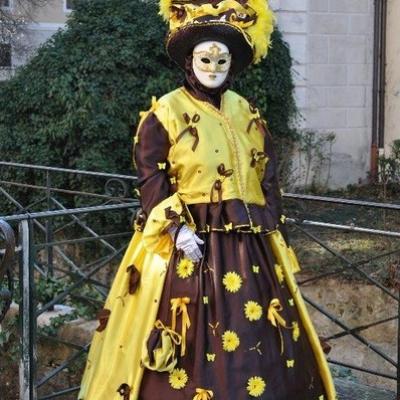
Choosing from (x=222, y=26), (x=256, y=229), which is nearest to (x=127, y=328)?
(x=256, y=229)

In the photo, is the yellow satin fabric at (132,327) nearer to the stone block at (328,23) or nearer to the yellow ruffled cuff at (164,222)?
the yellow ruffled cuff at (164,222)

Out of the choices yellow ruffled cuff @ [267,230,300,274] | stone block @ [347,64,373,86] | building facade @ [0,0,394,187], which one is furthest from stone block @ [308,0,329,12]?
yellow ruffled cuff @ [267,230,300,274]

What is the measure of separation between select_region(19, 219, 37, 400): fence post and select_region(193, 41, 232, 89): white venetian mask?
2.72ft

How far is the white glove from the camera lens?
2.72 meters

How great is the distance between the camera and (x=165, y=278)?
9.21 ft

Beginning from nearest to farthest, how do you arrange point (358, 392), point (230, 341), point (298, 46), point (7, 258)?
point (7, 258), point (230, 341), point (358, 392), point (298, 46)

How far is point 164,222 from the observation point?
275 centimetres

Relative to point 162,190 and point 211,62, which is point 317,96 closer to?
point 211,62

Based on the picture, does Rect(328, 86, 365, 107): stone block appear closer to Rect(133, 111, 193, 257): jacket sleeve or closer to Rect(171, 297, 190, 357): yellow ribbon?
Rect(133, 111, 193, 257): jacket sleeve

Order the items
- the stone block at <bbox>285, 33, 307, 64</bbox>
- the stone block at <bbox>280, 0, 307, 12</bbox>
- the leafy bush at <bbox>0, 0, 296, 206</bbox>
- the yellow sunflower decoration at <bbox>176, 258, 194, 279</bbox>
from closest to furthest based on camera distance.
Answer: the yellow sunflower decoration at <bbox>176, 258, 194, 279</bbox>
the leafy bush at <bbox>0, 0, 296, 206</bbox>
the stone block at <bbox>280, 0, 307, 12</bbox>
the stone block at <bbox>285, 33, 307, 64</bbox>

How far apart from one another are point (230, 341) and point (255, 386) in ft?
0.55

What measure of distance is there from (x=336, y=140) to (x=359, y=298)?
298 centimetres

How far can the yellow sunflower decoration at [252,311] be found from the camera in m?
2.74

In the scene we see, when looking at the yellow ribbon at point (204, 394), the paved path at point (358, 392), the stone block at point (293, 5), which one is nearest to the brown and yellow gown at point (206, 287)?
the yellow ribbon at point (204, 394)
